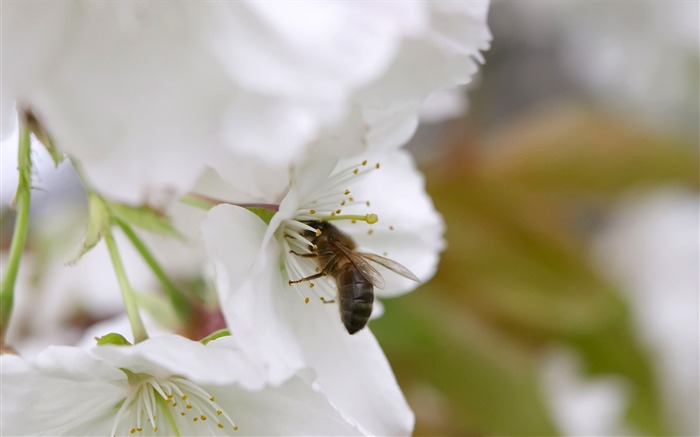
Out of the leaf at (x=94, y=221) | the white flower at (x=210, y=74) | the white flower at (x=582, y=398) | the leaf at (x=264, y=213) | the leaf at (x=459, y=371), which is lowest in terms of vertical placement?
the white flower at (x=582, y=398)

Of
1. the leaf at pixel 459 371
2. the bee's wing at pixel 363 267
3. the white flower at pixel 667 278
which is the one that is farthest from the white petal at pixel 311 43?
the white flower at pixel 667 278

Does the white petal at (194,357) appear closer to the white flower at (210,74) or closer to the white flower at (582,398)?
the white flower at (210,74)

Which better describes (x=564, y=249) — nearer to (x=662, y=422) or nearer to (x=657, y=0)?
(x=662, y=422)

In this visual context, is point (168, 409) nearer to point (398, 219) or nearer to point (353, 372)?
point (353, 372)

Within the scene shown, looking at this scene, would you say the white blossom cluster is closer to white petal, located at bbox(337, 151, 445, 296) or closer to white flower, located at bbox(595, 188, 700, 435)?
white petal, located at bbox(337, 151, 445, 296)

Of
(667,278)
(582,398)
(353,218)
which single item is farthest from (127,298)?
(667,278)

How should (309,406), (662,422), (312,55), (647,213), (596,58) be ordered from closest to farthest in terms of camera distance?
1. (312,55)
2. (309,406)
3. (662,422)
4. (647,213)
5. (596,58)

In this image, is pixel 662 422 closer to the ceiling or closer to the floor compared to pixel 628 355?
closer to the floor

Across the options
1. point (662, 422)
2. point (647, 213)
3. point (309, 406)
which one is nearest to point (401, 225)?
point (309, 406)
